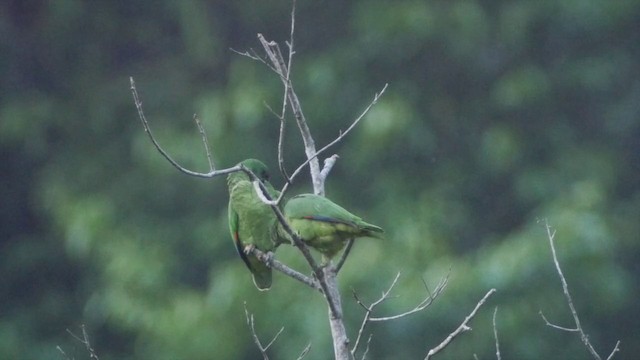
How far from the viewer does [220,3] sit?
1194 centimetres

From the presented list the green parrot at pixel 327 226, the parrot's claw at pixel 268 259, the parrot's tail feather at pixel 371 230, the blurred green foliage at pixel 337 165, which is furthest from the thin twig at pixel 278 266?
the blurred green foliage at pixel 337 165

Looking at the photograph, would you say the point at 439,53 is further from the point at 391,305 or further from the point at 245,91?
the point at 391,305

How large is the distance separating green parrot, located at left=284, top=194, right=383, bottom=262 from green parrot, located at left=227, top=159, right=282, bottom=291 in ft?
0.76

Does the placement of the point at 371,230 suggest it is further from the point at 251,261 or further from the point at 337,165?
the point at 337,165

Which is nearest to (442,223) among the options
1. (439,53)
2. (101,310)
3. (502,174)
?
(502,174)

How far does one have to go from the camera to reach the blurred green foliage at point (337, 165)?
952 cm

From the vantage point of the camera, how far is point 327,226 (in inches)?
175

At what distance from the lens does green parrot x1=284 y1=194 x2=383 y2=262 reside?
14.5 ft

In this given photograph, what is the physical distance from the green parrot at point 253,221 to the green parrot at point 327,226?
0.76ft

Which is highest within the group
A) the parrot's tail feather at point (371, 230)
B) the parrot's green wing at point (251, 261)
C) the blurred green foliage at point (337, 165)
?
the parrot's tail feather at point (371, 230)

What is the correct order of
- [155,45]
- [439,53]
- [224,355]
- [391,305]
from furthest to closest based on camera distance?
[155,45]
[439,53]
[224,355]
[391,305]

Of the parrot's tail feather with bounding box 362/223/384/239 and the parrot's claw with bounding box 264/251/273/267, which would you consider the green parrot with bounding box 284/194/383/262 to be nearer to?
the parrot's tail feather with bounding box 362/223/384/239

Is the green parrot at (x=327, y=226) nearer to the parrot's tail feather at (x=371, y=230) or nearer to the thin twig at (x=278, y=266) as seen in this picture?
the parrot's tail feather at (x=371, y=230)

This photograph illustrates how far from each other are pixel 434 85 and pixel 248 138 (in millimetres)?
1820
